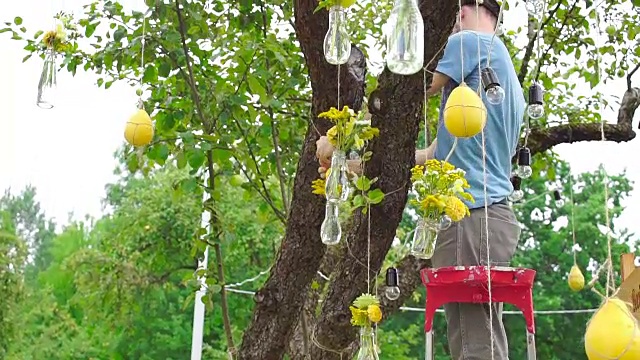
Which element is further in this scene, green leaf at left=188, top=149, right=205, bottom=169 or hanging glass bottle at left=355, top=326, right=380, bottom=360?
green leaf at left=188, top=149, right=205, bottom=169

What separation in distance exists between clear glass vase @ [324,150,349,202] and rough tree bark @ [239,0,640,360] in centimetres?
31

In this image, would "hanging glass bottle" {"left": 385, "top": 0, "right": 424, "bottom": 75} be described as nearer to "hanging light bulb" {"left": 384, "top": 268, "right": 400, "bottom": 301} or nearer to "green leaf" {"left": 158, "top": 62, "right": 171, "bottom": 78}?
"hanging light bulb" {"left": 384, "top": 268, "right": 400, "bottom": 301}

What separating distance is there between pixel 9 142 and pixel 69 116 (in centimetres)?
153

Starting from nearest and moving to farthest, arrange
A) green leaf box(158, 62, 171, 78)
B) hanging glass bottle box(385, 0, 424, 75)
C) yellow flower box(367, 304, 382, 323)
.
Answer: hanging glass bottle box(385, 0, 424, 75) → yellow flower box(367, 304, 382, 323) → green leaf box(158, 62, 171, 78)

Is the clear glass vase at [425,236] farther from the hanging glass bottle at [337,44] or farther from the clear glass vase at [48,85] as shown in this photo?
the clear glass vase at [48,85]

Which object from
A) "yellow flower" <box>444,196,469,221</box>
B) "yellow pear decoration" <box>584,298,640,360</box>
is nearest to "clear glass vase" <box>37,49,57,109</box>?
"yellow flower" <box>444,196,469,221</box>

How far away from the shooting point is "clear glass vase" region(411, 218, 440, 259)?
1412mm

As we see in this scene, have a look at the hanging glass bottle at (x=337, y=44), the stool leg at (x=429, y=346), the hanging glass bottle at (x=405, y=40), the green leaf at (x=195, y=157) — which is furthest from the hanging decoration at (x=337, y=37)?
the green leaf at (x=195, y=157)

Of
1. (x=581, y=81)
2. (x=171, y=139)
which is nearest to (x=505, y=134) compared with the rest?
(x=171, y=139)

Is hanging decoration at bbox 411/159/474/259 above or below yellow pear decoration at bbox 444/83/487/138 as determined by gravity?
below

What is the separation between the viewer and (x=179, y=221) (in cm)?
877

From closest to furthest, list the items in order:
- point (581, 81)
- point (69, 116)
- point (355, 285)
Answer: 1. point (355, 285)
2. point (581, 81)
3. point (69, 116)

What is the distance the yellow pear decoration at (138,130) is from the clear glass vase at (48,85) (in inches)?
6.4

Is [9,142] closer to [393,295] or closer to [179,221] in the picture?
[179,221]
